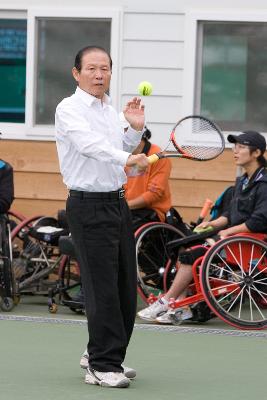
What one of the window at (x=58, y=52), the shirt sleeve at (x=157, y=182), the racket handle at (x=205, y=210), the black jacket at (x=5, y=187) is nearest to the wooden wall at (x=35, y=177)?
the window at (x=58, y=52)

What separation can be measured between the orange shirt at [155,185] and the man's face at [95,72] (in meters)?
3.64

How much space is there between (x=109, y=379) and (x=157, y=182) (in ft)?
12.7

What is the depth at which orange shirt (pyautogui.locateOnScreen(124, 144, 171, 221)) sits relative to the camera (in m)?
10.3

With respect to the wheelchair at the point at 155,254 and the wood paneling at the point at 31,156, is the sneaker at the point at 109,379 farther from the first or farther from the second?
the wood paneling at the point at 31,156

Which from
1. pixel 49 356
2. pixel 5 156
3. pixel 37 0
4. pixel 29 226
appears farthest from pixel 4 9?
pixel 49 356

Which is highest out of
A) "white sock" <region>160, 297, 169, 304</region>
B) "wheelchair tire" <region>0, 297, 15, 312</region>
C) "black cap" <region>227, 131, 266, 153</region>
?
"black cap" <region>227, 131, 266, 153</region>

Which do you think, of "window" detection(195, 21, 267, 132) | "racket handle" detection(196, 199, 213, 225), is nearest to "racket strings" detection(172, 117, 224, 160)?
"racket handle" detection(196, 199, 213, 225)

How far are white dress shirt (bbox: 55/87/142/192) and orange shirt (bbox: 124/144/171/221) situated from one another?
3.58 metres

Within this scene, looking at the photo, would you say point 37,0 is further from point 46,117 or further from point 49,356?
point 49,356

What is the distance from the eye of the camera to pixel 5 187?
999cm

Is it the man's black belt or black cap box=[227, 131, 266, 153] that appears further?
black cap box=[227, 131, 266, 153]

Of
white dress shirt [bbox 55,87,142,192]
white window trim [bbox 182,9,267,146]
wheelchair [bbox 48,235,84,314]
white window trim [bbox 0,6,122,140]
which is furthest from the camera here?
white window trim [bbox 0,6,122,140]

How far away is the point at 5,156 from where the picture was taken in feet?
37.7

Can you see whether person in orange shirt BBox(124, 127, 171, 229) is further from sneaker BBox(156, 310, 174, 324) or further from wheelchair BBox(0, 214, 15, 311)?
sneaker BBox(156, 310, 174, 324)
